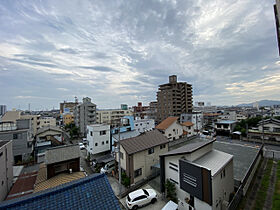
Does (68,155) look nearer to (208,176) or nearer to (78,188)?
(78,188)

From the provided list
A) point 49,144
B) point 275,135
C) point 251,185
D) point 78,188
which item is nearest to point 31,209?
point 78,188

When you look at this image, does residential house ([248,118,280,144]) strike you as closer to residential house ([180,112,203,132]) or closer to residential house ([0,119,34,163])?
Answer: residential house ([180,112,203,132])

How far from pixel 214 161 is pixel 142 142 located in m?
8.19

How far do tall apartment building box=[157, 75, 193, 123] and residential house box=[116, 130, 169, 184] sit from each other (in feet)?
128

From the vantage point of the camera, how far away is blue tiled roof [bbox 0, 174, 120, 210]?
4113mm

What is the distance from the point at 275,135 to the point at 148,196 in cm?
3426

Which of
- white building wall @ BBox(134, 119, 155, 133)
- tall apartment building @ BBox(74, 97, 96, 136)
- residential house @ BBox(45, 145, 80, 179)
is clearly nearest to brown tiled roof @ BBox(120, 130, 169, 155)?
residential house @ BBox(45, 145, 80, 179)

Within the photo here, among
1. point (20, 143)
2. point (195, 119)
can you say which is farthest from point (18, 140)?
point (195, 119)

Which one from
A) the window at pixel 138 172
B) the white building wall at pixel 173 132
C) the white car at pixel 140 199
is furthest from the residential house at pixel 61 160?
the white building wall at pixel 173 132

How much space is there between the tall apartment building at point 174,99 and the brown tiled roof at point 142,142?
123 feet

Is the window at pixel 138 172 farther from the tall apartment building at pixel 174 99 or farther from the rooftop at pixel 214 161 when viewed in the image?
the tall apartment building at pixel 174 99

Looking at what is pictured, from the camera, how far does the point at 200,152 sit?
11.5m

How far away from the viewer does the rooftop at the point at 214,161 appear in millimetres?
9680

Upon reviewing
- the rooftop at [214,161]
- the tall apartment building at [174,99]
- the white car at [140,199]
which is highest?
the tall apartment building at [174,99]
